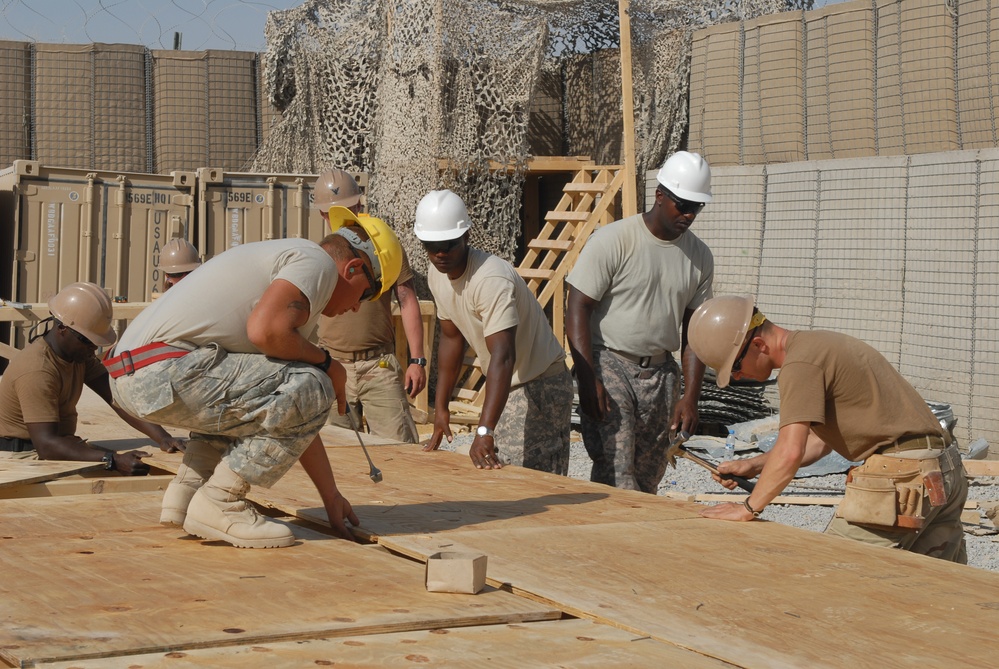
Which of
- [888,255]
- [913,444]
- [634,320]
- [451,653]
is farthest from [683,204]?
[888,255]

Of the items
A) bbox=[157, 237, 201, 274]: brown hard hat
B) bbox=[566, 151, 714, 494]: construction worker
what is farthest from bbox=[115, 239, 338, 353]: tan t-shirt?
bbox=[157, 237, 201, 274]: brown hard hat

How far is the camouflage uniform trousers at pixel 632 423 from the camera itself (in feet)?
18.7

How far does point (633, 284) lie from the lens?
573 cm

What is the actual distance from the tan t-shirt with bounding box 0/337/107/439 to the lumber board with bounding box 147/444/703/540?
1.91ft

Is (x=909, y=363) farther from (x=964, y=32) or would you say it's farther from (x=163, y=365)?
(x=163, y=365)

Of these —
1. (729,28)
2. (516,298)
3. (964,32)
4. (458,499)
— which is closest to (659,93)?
(729,28)

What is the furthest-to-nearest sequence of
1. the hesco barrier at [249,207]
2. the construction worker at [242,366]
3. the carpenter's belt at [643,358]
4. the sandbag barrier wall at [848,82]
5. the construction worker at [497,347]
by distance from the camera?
1. the hesco barrier at [249,207]
2. the sandbag barrier wall at [848,82]
3. the carpenter's belt at [643,358]
4. the construction worker at [497,347]
5. the construction worker at [242,366]

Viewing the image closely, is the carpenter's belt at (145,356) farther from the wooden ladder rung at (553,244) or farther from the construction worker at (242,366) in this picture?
the wooden ladder rung at (553,244)

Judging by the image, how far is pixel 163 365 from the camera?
370 centimetres

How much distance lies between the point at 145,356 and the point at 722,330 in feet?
6.39

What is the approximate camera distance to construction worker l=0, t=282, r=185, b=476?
5.56 m

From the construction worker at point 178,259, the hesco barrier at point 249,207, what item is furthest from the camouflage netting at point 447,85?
the construction worker at point 178,259

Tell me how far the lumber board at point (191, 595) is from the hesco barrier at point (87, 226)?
6.71 m

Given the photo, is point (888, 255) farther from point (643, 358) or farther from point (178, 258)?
point (178, 258)
